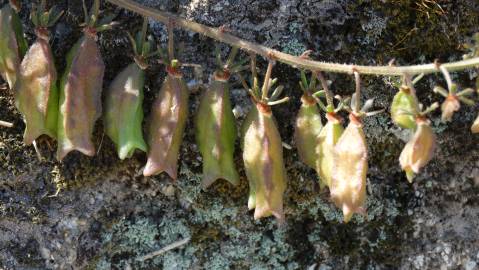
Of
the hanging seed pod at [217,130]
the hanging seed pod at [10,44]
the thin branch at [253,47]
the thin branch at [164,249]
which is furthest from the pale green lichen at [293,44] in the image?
the hanging seed pod at [10,44]

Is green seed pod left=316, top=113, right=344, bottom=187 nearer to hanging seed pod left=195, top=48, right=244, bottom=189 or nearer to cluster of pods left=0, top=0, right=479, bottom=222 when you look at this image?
cluster of pods left=0, top=0, right=479, bottom=222

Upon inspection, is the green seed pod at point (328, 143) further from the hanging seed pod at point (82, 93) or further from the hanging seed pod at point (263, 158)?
the hanging seed pod at point (82, 93)

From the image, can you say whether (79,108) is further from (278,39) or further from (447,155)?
(447,155)

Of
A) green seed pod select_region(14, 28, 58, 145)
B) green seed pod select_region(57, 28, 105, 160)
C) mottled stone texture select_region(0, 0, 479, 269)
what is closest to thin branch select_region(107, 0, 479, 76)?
mottled stone texture select_region(0, 0, 479, 269)

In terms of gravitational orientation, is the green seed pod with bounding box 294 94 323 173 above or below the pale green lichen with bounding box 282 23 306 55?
below

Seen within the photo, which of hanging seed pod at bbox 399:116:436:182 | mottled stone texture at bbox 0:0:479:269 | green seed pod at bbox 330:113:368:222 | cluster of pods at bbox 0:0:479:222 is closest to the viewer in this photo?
hanging seed pod at bbox 399:116:436:182
